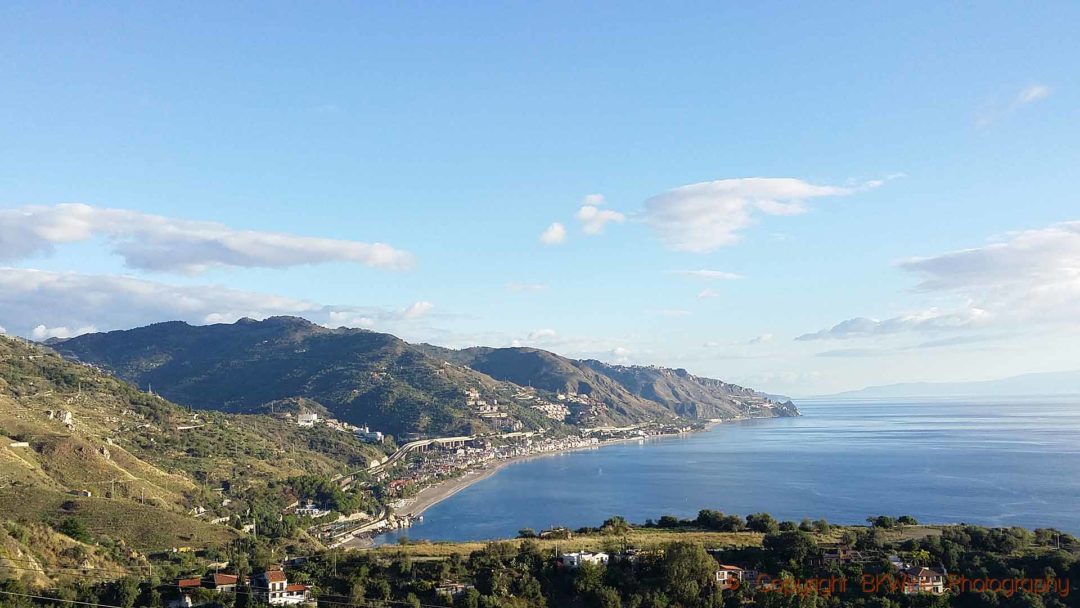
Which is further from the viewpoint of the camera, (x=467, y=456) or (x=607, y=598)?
(x=467, y=456)

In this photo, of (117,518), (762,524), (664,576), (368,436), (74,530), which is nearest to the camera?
(664,576)

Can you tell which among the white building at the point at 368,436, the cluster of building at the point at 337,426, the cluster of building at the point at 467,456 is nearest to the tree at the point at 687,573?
the cluster of building at the point at 467,456

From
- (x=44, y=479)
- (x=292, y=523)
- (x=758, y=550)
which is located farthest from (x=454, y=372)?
(x=758, y=550)

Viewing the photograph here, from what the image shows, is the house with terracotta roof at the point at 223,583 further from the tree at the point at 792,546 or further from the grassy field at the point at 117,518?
the tree at the point at 792,546

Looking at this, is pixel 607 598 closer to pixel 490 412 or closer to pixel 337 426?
pixel 337 426

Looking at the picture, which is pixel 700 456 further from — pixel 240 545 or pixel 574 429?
pixel 240 545

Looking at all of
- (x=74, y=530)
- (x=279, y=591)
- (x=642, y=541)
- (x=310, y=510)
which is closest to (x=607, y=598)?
(x=642, y=541)

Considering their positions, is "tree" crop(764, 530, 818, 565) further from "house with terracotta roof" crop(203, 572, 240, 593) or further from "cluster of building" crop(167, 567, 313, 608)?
"house with terracotta roof" crop(203, 572, 240, 593)
